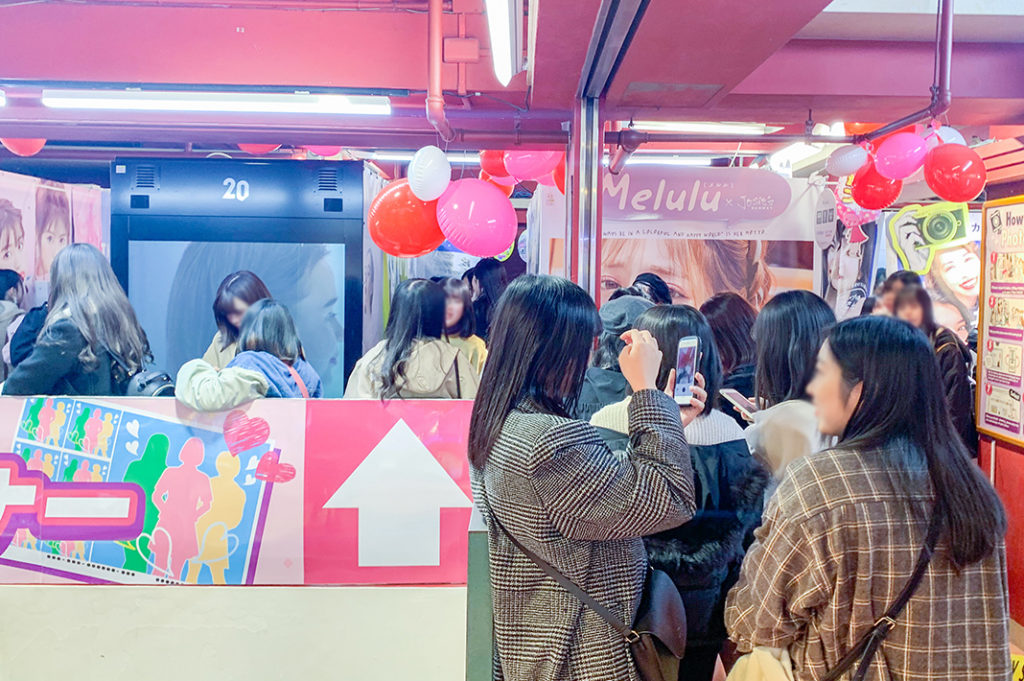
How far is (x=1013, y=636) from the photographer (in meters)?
3.80

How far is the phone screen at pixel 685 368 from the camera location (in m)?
2.04

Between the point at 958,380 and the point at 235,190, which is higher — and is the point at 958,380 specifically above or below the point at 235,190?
below

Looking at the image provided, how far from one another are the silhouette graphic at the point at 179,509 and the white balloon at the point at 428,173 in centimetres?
147

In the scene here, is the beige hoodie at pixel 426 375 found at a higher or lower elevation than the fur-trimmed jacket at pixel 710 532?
higher

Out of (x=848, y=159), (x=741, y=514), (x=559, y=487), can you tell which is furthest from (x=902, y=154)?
(x=559, y=487)

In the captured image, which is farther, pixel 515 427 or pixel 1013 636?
pixel 1013 636

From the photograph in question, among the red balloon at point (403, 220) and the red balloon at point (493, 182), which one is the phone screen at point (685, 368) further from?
the red balloon at point (493, 182)

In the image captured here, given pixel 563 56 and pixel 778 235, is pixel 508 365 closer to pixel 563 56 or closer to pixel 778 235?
pixel 563 56

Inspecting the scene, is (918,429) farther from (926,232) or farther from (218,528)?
(926,232)

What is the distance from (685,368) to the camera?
2.08 metres

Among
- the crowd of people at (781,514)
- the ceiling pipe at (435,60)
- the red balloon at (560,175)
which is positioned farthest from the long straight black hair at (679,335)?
the red balloon at (560,175)

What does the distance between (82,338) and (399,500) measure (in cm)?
143

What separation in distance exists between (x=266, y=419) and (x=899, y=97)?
10.8 ft

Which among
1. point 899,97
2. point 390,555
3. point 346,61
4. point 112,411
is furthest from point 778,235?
point 112,411
